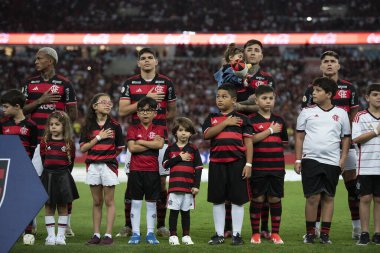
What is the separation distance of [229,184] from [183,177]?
57cm

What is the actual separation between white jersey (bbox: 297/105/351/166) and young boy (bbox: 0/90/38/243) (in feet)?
11.6

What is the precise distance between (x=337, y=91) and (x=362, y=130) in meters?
0.77

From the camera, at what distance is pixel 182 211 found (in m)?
8.55

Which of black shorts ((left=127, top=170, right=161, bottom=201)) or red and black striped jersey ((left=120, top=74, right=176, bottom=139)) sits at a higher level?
red and black striped jersey ((left=120, top=74, right=176, bottom=139))

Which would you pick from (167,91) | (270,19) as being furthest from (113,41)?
(167,91)

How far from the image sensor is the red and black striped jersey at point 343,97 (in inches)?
368

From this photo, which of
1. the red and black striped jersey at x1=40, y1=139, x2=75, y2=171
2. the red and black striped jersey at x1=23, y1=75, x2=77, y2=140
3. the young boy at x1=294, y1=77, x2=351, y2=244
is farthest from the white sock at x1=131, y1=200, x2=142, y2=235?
the young boy at x1=294, y1=77, x2=351, y2=244

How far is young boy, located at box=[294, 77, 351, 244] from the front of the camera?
862 cm

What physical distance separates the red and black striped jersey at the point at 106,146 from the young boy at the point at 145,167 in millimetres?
175

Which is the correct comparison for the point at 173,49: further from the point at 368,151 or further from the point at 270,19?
the point at 368,151

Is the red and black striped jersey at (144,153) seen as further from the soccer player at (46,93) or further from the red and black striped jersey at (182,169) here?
the soccer player at (46,93)

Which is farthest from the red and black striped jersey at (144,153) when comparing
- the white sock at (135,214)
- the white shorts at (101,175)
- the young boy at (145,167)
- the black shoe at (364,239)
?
the black shoe at (364,239)

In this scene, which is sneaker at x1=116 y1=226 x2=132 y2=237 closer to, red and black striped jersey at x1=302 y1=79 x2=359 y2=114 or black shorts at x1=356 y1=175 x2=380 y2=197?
red and black striped jersey at x1=302 y1=79 x2=359 y2=114

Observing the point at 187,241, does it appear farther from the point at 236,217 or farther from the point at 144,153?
the point at 144,153
